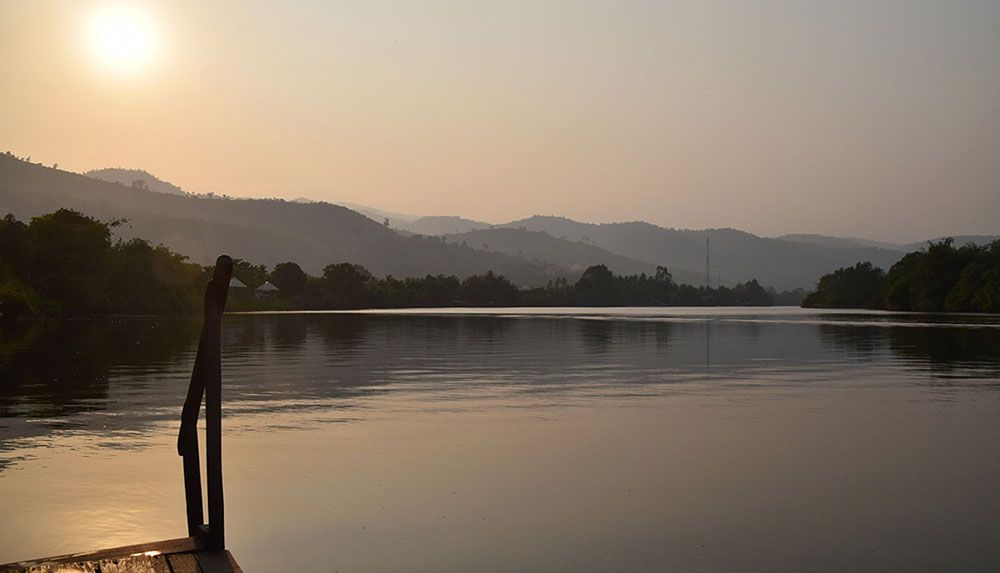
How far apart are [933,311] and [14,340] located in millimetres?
139357

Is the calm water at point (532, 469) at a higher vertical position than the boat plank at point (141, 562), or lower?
lower

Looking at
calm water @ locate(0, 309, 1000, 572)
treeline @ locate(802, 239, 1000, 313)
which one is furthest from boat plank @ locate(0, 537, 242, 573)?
treeline @ locate(802, 239, 1000, 313)

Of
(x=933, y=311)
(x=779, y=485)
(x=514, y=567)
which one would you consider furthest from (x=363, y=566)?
(x=933, y=311)

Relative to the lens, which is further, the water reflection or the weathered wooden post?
the water reflection

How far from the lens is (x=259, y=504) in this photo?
1408 centimetres

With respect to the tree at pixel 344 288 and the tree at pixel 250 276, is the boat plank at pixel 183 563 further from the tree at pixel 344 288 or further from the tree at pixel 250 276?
the tree at pixel 344 288

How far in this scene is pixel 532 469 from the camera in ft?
55.0

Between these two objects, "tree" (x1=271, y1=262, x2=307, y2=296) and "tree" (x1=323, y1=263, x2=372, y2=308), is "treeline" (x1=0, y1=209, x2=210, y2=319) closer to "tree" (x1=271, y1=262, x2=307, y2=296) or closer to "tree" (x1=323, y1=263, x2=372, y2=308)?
"tree" (x1=271, y1=262, x2=307, y2=296)

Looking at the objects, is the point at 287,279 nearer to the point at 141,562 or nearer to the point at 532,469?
the point at 532,469

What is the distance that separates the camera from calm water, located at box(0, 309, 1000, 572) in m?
11.8

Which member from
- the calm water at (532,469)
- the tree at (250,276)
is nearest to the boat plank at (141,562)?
the calm water at (532,469)

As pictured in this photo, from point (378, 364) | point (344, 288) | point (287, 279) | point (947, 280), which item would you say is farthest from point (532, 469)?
point (344, 288)

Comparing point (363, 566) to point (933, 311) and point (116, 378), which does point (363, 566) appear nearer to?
point (116, 378)

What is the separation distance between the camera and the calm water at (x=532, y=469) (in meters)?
11.8
